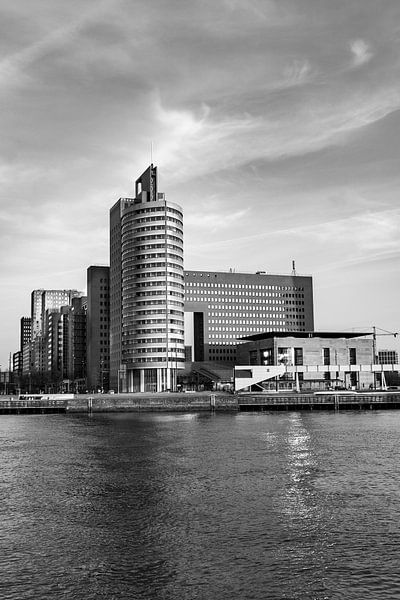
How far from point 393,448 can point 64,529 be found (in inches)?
Result: 1940

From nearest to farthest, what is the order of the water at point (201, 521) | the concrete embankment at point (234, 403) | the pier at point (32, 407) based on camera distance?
the water at point (201, 521), the concrete embankment at point (234, 403), the pier at point (32, 407)

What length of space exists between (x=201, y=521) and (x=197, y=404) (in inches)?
4718

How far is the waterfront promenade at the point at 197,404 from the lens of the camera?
16000 cm

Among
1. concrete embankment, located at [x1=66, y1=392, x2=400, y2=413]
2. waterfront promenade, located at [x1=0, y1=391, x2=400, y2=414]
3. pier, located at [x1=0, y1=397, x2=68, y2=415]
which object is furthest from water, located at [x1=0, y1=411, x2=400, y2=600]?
pier, located at [x1=0, y1=397, x2=68, y2=415]

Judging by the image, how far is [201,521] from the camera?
41.9 m

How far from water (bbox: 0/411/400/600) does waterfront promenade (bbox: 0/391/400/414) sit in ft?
254

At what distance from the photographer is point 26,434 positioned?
327 feet

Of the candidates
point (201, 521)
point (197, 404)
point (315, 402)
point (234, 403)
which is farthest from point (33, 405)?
point (201, 521)

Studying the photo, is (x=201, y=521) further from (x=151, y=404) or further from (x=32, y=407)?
(x=32, y=407)

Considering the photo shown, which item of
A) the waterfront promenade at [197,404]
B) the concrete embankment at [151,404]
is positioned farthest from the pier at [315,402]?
the concrete embankment at [151,404]

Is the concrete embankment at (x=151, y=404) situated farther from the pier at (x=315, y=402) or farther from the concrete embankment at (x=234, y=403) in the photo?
the pier at (x=315, y=402)

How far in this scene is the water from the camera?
98.6ft

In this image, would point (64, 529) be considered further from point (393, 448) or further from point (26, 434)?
point (26, 434)

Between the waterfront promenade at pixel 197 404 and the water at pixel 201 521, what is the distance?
254ft
